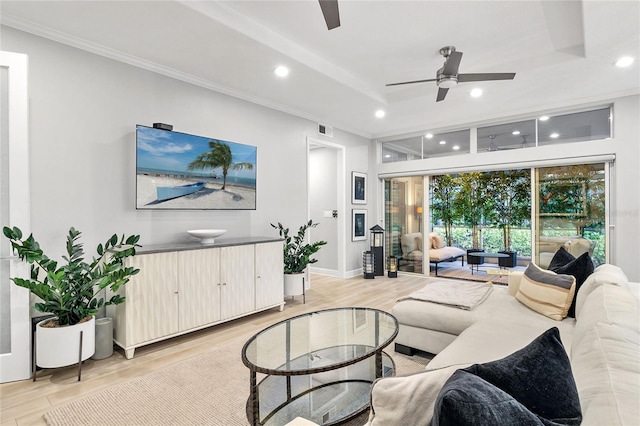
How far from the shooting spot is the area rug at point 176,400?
78.2 inches

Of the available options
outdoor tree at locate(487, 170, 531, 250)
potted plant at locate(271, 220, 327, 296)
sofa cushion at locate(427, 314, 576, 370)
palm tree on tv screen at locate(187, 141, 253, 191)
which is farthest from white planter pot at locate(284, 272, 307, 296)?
outdoor tree at locate(487, 170, 531, 250)

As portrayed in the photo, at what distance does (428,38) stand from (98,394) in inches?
155

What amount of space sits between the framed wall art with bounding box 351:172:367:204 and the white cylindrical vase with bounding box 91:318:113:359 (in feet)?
14.2

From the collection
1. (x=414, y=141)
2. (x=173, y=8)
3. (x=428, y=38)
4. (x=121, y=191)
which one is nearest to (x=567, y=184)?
(x=414, y=141)

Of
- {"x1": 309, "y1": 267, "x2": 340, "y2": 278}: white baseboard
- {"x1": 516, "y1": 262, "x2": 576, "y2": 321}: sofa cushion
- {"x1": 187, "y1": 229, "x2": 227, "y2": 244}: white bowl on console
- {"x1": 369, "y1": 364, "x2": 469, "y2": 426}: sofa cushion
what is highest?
{"x1": 187, "y1": 229, "x2": 227, "y2": 244}: white bowl on console

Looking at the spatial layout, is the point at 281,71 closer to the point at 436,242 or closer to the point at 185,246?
the point at 185,246

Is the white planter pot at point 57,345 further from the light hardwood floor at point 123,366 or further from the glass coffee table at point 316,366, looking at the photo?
the glass coffee table at point 316,366

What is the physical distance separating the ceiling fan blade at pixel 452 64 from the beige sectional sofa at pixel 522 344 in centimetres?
212

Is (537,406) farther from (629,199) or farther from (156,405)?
(629,199)

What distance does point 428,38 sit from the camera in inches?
125

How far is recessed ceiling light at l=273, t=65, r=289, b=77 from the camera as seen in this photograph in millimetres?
3527

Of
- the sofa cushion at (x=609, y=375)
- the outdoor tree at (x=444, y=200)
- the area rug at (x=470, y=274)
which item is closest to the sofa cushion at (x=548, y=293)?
the sofa cushion at (x=609, y=375)

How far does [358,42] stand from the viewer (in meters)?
3.27

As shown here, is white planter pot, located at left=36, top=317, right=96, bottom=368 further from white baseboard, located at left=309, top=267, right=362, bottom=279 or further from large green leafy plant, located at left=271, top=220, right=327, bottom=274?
white baseboard, located at left=309, top=267, right=362, bottom=279
